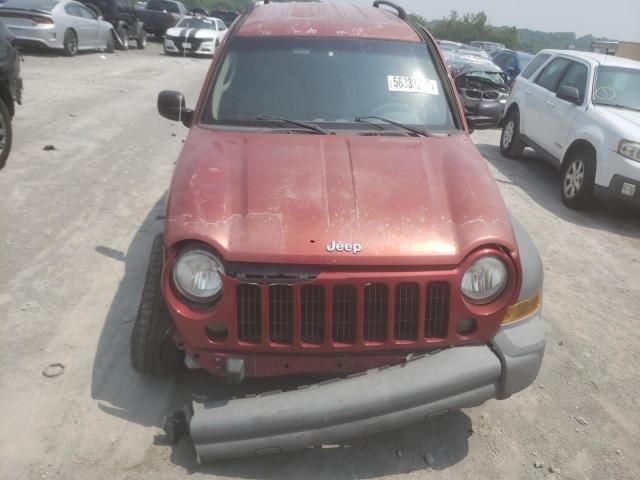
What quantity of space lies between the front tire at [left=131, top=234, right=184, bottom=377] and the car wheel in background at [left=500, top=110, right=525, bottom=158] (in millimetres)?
7502

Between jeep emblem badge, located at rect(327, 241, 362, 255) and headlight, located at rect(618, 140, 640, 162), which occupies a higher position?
jeep emblem badge, located at rect(327, 241, 362, 255)

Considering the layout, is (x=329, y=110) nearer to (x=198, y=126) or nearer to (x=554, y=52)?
(x=198, y=126)

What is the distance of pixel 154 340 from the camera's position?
3.25m

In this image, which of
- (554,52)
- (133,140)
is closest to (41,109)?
(133,140)

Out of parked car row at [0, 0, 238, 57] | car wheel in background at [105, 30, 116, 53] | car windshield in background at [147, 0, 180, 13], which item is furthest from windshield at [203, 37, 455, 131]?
car windshield in background at [147, 0, 180, 13]

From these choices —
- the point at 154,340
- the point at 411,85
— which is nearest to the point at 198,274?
the point at 154,340

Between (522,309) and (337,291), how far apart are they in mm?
957

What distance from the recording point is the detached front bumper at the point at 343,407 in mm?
2588

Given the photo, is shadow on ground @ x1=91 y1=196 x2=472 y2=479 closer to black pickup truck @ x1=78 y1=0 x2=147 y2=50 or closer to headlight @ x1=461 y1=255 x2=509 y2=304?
headlight @ x1=461 y1=255 x2=509 y2=304

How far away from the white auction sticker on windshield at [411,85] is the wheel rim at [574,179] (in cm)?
395

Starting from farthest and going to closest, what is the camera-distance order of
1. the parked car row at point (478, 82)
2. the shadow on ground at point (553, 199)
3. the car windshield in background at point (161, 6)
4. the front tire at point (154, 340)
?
the car windshield in background at point (161, 6), the parked car row at point (478, 82), the shadow on ground at point (553, 199), the front tire at point (154, 340)

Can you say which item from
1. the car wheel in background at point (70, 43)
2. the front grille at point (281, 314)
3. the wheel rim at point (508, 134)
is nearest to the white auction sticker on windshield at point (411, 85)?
the front grille at point (281, 314)

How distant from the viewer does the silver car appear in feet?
49.7

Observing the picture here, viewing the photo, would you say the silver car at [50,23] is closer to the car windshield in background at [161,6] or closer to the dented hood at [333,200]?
the car windshield in background at [161,6]
